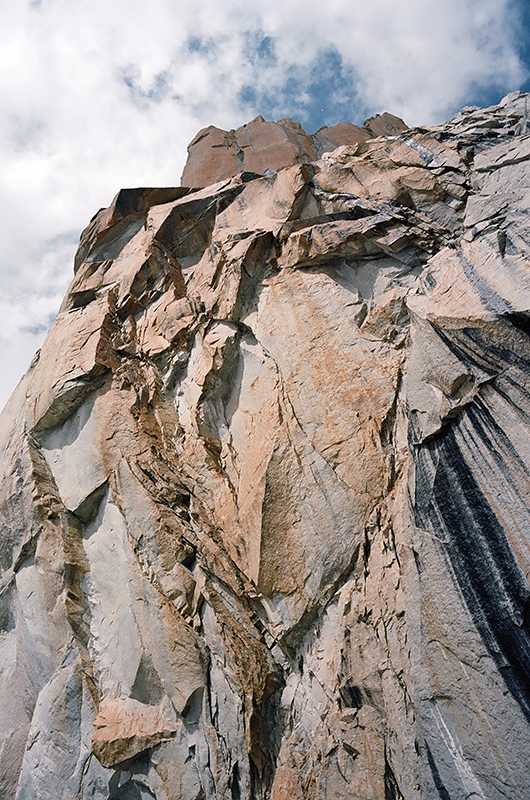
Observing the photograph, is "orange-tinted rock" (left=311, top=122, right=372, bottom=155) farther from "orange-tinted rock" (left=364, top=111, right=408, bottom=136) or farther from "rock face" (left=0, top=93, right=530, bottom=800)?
"rock face" (left=0, top=93, right=530, bottom=800)

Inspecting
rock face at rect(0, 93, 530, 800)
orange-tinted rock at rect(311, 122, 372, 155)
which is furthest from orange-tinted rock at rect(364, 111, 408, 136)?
rock face at rect(0, 93, 530, 800)

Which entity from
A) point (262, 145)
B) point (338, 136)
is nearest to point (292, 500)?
point (262, 145)

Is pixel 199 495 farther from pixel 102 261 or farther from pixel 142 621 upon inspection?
pixel 102 261

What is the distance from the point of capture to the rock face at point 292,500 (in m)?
7.48

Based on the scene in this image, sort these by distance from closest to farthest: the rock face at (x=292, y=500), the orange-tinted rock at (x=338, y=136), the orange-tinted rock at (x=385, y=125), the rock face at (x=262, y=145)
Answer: the rock face at (x=292, y=500), the rock face at (x=262, y=145), the orange-tinted rock at (x=338, y=136), the orange-tinted rock at (x=385, y=125)

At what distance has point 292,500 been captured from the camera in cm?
992

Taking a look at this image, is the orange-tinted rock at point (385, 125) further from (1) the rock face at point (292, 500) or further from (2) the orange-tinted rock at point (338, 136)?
(1) the rock face at point (292, 500)

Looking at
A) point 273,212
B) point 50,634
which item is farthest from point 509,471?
point 50,634

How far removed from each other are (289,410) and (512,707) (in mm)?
6386

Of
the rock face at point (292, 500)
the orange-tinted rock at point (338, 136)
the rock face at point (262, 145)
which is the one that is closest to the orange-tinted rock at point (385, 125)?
the rock face at point (262, 145)

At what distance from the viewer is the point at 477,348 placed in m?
8.11

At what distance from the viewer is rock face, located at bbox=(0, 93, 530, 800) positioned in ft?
24.5

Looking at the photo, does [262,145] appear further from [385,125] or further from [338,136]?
[385,125]

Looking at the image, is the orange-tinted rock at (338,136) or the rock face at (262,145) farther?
the orange-tinted rock at (338,136)
